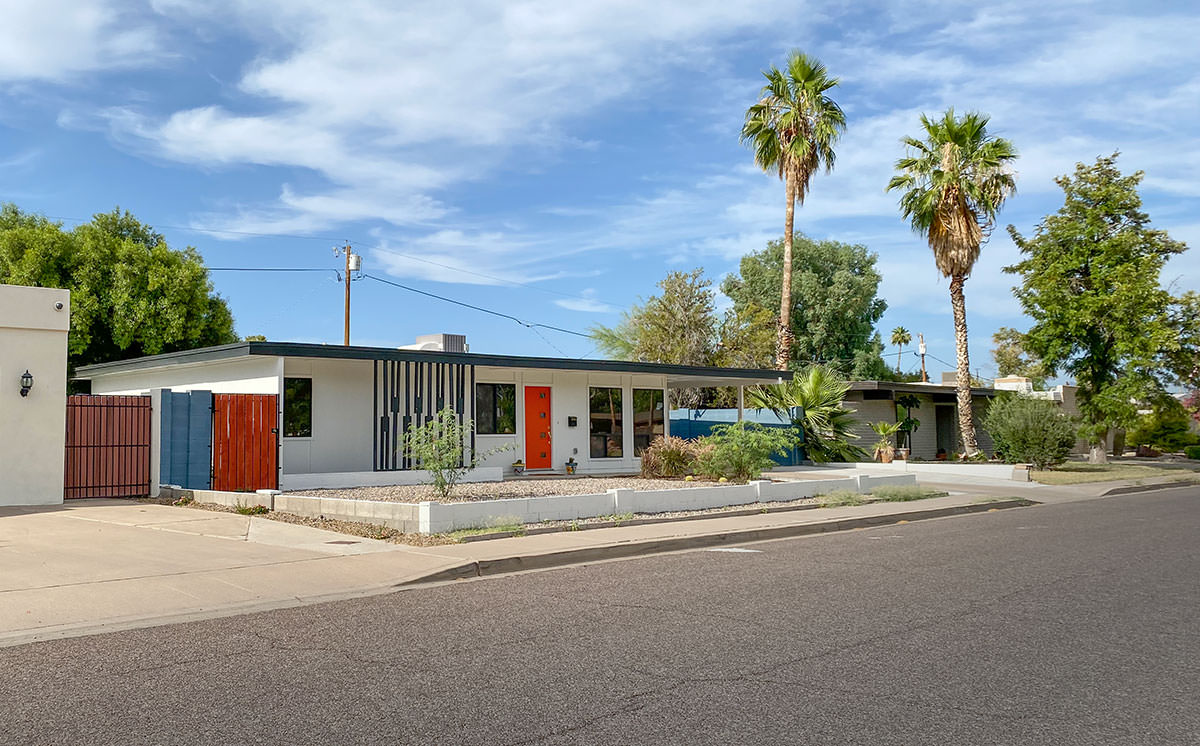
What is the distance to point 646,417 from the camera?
26625 mm

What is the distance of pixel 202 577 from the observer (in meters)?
9.78

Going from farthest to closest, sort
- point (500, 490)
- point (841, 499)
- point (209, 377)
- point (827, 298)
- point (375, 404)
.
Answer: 1. point (827, 298)
2. point (209, 377)
3. point (375, 404)
4. point (841, 499)
5. point (500, 490)

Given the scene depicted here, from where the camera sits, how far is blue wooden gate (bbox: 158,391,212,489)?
17.9m

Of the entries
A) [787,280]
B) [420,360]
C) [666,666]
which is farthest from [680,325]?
[666,666]

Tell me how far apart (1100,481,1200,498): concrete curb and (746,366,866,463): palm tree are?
8.15 meters

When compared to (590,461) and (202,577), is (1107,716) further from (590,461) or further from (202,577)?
(590,461)

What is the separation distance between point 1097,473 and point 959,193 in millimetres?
9915

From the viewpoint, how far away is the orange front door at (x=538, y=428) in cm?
2375

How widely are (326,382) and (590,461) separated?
25.1 ft

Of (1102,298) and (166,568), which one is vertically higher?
(1102,298)

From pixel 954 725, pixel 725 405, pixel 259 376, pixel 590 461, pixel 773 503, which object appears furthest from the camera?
pixel 725 405

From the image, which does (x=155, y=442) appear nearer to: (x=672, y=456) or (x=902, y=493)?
(x=672, y=456)

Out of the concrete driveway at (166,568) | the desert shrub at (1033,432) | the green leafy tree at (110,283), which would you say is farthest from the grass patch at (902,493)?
the green leafy tree at (110,283)

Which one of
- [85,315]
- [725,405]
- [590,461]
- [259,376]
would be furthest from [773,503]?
[85,315]
